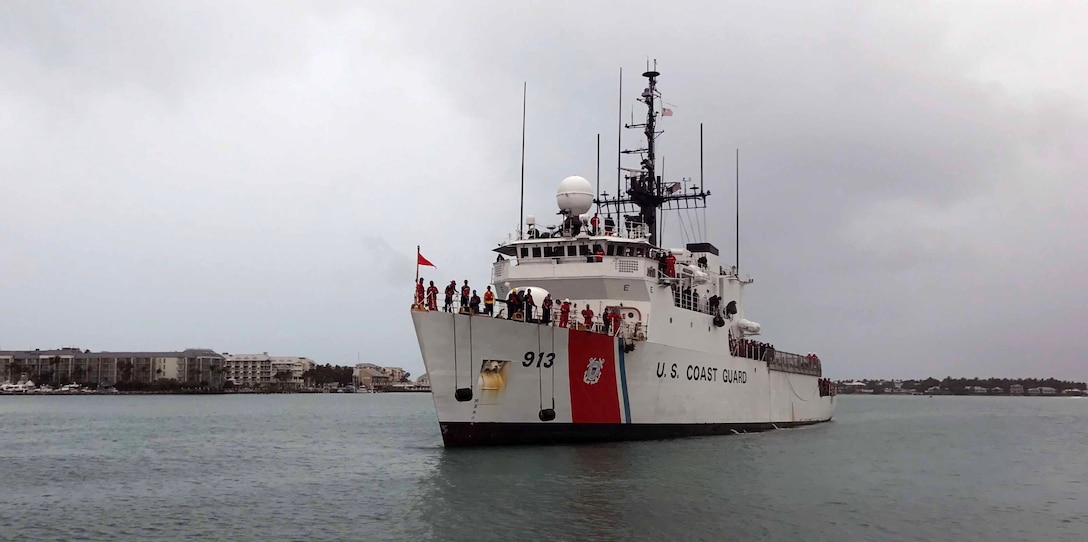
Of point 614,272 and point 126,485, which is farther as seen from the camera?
point 614,272

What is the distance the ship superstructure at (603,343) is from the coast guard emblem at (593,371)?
0.10 feet

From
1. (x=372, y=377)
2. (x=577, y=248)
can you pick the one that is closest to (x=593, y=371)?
(x=577, y=248)

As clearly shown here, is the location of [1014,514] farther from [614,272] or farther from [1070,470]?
[614,272]

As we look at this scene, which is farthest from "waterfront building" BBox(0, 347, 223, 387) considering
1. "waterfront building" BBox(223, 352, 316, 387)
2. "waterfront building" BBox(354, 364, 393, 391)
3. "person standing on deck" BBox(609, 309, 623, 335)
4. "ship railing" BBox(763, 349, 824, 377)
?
"person standing on deck" BBox(609, 309, 623, 335)

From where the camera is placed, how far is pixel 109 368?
132000 mm

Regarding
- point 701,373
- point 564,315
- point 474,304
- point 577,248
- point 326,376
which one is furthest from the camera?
point 326,376

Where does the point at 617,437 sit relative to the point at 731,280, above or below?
below

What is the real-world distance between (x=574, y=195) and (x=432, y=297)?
6968mm

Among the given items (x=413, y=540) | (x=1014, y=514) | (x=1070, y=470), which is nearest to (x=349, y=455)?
(x=413, y=540)

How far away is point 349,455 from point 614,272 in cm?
856

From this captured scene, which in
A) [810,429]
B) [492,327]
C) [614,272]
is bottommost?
[810,429]

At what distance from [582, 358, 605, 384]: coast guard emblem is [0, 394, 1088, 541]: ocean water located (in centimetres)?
166

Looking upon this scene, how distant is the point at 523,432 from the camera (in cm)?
2111

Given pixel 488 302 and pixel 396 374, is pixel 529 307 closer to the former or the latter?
pixel 488 302
